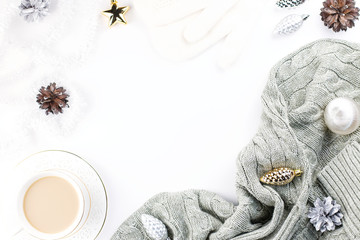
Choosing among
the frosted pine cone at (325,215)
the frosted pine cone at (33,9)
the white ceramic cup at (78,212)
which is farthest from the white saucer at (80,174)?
the frosted pine cone at (325,215)

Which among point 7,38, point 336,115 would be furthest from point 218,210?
point 7,38

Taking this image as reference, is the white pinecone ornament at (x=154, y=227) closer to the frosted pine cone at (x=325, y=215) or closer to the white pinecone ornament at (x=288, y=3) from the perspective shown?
the frosted pine cone at (x=325, y=215)

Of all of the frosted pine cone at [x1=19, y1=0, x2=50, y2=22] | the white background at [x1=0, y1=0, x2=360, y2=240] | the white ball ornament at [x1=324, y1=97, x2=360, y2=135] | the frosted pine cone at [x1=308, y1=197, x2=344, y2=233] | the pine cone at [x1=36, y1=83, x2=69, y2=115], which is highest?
the frosted pine cone at [x1=19, y1=0, x2=50, y2=22]

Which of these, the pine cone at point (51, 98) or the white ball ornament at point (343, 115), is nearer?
the white ball ornament at point (343, 115)

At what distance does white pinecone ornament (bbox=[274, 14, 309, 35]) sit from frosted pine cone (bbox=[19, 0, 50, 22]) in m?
0.61

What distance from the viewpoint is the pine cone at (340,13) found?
1151mm

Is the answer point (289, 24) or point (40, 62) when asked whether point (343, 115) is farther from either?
point (40, 62)

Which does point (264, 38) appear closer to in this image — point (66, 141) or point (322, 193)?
point (322, 193)

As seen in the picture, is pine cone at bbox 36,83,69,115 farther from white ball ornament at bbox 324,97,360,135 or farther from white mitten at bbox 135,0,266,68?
white ball ornament at bbox 324,97,360,135

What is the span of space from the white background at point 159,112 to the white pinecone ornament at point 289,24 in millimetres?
25

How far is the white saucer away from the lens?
1156 mm

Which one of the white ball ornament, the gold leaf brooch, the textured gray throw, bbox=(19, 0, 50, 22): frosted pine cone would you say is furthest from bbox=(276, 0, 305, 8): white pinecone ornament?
bbox=(19, 0, 50, 22): frosted pine cone

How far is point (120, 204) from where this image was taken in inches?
46.9

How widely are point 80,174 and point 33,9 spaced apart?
17.4 inches
